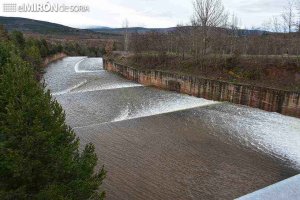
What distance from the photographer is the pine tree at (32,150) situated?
5812 mm

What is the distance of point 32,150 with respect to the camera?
5.98 m

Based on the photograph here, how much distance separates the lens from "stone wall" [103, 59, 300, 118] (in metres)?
20.0

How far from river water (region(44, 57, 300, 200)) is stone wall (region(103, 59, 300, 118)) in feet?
3.04

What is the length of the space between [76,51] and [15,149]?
89408 millimetres

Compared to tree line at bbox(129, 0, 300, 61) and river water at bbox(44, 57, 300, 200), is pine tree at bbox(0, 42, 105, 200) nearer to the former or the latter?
river water at bbox(44, 57, 300, 200)

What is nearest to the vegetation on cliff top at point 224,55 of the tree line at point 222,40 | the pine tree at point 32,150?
the tree line at point 222,40

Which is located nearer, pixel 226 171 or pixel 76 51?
pixel 226 171

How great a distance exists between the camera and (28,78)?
6.42 meters

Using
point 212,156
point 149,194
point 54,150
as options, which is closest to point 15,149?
point 54,150

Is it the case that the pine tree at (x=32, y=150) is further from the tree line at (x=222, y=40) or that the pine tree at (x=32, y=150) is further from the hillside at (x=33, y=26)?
the hillside at (x=33, y=26)

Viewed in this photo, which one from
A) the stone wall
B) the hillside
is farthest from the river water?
the hillside

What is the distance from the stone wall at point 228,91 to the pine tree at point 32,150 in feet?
A: 56.1

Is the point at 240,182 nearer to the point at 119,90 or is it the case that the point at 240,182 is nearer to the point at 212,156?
the point at 212,156

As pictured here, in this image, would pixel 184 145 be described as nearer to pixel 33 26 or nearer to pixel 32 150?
pixel 32 150
